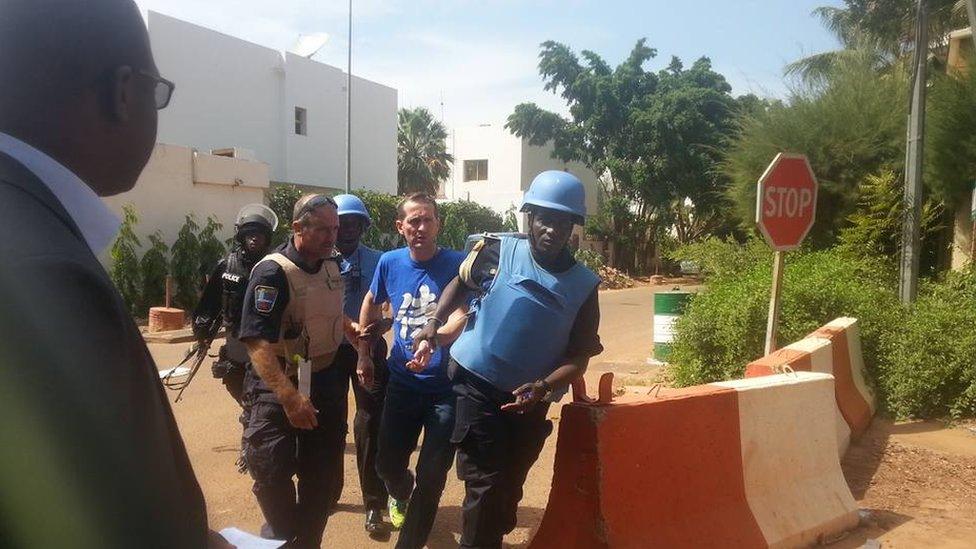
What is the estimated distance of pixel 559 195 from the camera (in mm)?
3611

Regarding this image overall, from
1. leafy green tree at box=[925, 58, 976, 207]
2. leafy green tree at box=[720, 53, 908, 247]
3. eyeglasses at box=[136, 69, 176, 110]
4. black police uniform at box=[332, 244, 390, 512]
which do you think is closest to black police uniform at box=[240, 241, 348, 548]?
black police uniform at box=[332, 244, 390, 512]

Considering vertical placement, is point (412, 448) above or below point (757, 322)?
below

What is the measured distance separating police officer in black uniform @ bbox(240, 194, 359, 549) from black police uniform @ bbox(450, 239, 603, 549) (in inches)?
26.7

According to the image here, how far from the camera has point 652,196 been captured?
31.8 meters

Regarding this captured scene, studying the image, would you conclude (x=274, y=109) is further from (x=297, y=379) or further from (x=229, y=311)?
(x=297, y=379)

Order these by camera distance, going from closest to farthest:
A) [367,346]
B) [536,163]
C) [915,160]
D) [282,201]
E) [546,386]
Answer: [546,386] → [367,346] → [915,160] → [282,201] → [536,163]

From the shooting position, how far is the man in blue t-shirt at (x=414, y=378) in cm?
393

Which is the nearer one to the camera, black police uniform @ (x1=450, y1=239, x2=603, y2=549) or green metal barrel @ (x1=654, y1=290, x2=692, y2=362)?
black police uniform @ (x1=450, y1=239, x2=603, y2=549)

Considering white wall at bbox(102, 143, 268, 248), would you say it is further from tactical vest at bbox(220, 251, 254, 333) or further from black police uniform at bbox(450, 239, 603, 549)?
black police uniform at bbox(450, 239, 603, 549)

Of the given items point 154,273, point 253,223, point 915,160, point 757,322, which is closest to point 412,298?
point 253,223

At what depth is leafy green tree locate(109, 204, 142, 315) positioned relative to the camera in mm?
14719

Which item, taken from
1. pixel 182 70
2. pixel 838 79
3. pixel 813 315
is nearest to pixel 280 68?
pixel 182 70

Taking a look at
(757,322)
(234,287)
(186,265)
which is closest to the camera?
(234,287)

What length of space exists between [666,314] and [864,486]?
14.9ft
